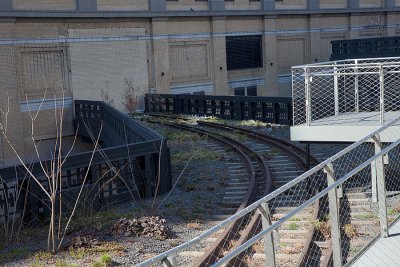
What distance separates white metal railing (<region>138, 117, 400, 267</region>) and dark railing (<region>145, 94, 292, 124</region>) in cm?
852

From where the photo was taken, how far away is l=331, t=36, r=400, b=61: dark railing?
29.7 m

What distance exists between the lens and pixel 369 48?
1176 inches

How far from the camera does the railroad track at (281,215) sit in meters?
8.53

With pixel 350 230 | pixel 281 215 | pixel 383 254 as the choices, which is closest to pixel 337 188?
pixel 383 254

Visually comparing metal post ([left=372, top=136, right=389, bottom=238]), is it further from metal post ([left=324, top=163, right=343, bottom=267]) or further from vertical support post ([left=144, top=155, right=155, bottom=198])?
vertical support post ([left=144, top=155, right=155, bottom=198])

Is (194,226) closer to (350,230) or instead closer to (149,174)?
(350,230)

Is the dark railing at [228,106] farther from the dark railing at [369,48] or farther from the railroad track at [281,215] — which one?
the dark railing at [369,48]

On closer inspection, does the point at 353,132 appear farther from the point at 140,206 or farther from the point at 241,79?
the point at 241,79

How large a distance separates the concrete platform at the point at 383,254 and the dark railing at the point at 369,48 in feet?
78.0

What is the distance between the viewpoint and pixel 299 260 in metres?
8.12

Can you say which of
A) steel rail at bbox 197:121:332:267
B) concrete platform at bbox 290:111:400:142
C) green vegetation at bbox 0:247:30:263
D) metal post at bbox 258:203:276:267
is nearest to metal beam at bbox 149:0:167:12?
steel rail at bbox 197:121:332:267

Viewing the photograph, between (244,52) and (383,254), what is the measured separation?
33.1 meters

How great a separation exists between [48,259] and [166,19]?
25.7 m

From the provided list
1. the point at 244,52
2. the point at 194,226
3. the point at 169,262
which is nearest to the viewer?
the point at 169,262
